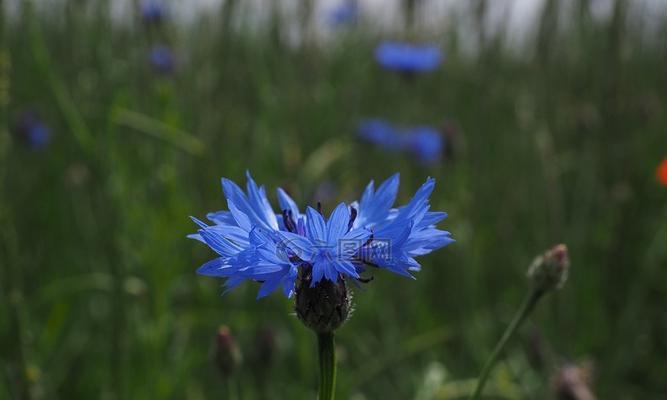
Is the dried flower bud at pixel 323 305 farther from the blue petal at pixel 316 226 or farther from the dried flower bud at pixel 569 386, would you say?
the dried flower bud at pixel 569 386

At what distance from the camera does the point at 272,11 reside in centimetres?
241

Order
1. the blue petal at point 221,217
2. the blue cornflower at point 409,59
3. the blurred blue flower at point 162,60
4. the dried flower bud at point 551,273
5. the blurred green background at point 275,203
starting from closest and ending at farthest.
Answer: the blue petal at point 221,217 → the dried flower bud at point 551,273 → the blurred green background at point 275,203 → the blue cornflower at point 409,59 → the blurred blue flower at point 162,60

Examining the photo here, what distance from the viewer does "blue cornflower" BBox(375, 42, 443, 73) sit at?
9.05ft

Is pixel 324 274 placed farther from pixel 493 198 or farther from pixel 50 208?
pixel 493 198

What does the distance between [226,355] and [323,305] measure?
51cm

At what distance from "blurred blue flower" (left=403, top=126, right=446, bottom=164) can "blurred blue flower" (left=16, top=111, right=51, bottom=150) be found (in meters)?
1.41

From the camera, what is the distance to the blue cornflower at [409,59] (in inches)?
109

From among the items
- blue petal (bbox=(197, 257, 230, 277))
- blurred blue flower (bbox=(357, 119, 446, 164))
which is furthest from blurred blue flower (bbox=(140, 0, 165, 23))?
blue petal (bbox=(197, 257, 230, 277))

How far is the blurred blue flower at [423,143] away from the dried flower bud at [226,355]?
5.29ft

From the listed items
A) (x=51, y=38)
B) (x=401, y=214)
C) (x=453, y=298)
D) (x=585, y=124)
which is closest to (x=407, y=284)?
(x=453, y=298)

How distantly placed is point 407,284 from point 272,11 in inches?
40.4

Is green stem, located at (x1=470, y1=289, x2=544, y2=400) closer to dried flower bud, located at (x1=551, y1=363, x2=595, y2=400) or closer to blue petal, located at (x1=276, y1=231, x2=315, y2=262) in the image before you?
blue petal, located at (x1=276, y1=231, x2=315, y2=262)

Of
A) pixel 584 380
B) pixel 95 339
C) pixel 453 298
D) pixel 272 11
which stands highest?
pixel 272 11

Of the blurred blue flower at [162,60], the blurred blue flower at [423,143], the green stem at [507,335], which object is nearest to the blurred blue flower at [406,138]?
the blurred blue flower at [423,143]
